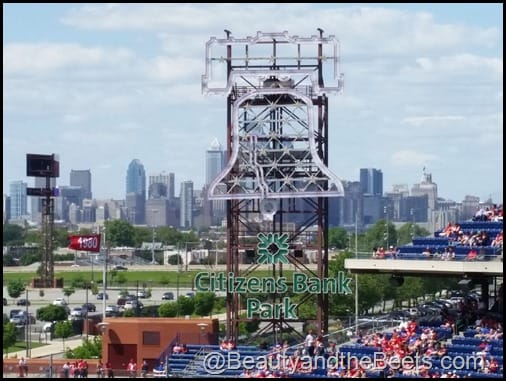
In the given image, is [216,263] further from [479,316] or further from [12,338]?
[479,316]

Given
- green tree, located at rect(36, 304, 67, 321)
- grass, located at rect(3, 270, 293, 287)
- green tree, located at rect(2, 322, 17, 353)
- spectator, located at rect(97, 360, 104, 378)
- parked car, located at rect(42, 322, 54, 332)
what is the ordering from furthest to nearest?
grass, located at rect(3, 270, 293, 287)
green tree, located at rect(36, 304, 67, 321)
parked car, located at rect(42, 322, 54, 332)
green tree, located at rect(2, 322, 17, 353)
spectator, located at rect(97, 360, 104, 378)

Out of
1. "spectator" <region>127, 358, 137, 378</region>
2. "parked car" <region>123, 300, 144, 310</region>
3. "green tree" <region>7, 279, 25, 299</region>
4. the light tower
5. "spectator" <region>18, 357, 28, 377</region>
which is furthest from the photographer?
the light tower

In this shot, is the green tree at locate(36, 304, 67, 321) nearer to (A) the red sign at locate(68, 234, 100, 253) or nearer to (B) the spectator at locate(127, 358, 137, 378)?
(A) the red sign at locate(68, 234, 100, 253)

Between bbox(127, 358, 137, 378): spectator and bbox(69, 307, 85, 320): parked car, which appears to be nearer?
bbox(127, 358, 137, 378): spectator

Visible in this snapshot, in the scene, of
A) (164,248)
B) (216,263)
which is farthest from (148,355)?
(164,248)

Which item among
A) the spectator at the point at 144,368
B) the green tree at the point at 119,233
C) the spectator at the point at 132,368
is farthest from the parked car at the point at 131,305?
the green tree at the point at 119,233

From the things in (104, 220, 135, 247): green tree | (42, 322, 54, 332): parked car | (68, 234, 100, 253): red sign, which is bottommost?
(42, 322, 54, 332): parked car

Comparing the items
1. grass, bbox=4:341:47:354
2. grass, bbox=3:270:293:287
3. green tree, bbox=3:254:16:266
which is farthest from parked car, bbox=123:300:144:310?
green tree, bbox=3:254:16:266

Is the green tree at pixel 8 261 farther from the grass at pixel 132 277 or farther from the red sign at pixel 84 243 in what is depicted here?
the red sign at pixel 84 243
